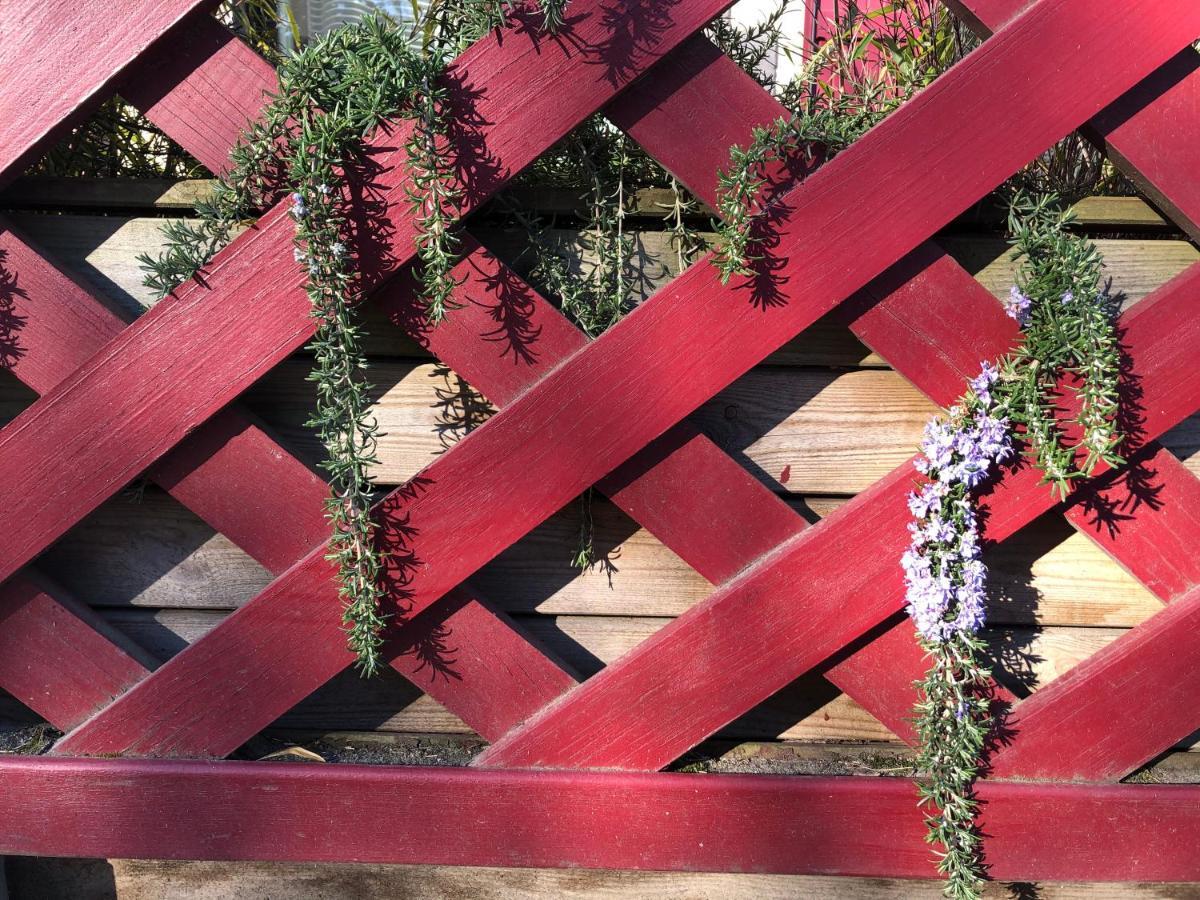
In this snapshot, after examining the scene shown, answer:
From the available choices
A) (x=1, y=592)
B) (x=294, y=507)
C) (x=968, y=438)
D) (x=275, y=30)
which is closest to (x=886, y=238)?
(x=968, y=438)

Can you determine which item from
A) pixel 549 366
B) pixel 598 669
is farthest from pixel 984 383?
pixel 598 669

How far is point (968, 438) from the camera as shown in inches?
42.4

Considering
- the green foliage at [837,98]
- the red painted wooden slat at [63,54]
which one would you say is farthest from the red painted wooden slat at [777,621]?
the red painted wooden slat at [63,54]

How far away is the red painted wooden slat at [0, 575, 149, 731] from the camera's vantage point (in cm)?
116

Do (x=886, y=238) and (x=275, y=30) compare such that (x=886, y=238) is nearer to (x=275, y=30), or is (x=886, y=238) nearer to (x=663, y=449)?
(x=663, y=449)

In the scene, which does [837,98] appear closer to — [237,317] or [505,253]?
[505,253]

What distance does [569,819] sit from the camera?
1.16 meters

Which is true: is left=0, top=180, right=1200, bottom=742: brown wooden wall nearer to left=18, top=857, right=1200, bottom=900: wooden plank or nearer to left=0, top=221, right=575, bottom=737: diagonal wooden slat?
left=0, top=221, right=575, bottom=737: diagonal wooden slat

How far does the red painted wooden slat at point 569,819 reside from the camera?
115cm

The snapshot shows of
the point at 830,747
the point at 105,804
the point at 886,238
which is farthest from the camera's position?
the point at 830,747

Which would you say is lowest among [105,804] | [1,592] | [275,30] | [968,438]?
[105,804]

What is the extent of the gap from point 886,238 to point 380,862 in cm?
101

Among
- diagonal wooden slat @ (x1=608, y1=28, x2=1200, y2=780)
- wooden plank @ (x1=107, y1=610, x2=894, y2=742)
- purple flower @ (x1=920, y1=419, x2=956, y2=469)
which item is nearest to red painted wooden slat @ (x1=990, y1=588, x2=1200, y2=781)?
diagonal wooden slat @ (x1=608, y1=28, x2=1200, y2=780)

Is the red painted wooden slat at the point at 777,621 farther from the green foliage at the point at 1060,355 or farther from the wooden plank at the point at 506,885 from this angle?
the wooden plank at the point at 506,885
